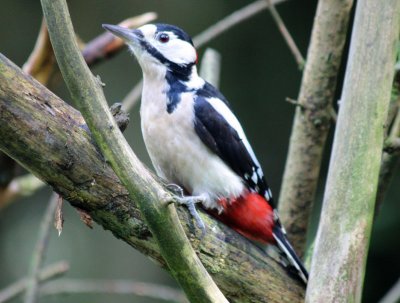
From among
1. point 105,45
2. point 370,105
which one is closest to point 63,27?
point 370,105

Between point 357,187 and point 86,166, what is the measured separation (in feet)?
3.14

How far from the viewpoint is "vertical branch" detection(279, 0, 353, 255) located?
3.30 meters

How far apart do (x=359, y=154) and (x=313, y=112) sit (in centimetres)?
90

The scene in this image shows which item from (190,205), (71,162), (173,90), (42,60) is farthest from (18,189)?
(71,162)

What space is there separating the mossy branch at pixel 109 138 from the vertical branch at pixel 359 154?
0.81 meters

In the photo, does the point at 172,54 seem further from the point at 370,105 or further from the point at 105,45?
the point at 370,105

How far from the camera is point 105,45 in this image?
3.58 m

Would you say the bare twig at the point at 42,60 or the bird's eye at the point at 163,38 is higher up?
the bare twig at the point at 42,60

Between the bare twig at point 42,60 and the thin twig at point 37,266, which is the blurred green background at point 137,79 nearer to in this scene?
the bare twig at point 42,60

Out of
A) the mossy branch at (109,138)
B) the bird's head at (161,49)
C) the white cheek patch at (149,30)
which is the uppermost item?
the white cheek patch at (149,30)

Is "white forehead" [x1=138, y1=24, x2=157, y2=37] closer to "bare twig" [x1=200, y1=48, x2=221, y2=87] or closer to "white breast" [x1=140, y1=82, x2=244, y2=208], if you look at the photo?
"white breast" [x1=140, y1=82, x2=244, y2=208]

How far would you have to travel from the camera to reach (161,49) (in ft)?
10.7

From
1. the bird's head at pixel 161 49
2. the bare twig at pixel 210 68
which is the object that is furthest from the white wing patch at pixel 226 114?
the bare twig at pixel 210 68

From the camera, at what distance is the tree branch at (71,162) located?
2.24 meters
